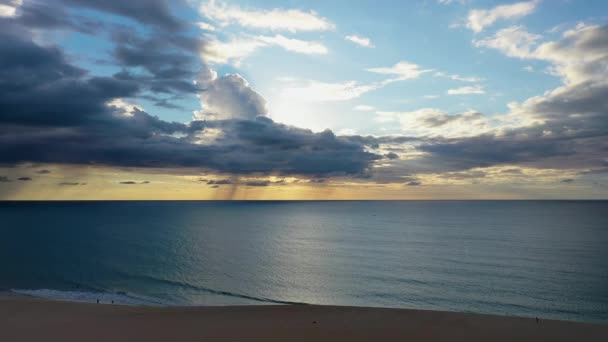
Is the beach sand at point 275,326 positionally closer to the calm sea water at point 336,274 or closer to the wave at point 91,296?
the wave at point 91,296

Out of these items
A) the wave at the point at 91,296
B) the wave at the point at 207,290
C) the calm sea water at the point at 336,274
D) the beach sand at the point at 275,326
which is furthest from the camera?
the wave at the point at 207,290

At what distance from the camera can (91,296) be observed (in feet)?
113

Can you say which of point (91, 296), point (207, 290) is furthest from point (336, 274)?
point (91, 296)

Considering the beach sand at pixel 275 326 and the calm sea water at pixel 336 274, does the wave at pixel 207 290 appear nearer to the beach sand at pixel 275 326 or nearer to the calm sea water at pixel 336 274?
the calm sea water at pixel 336 274

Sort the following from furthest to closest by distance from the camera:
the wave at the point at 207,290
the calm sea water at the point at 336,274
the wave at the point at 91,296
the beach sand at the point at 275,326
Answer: the wave at the point at 207,290 → the calm sea water at the point at 336,274 → the wave at the point at 91,296 → the beach sand at the point at 275,326

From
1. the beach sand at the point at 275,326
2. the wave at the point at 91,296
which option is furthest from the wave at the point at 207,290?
the beach sand at the point at 275,326

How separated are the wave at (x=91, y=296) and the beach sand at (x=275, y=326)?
26.5 feet

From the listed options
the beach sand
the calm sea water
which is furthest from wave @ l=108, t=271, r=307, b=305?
the beach sand

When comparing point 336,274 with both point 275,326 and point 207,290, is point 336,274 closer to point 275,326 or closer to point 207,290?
point 207,290

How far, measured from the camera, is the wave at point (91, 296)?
32.9 m

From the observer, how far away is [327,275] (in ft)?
143

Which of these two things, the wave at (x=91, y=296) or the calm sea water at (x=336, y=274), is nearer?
the wave at (x=91, y=296)

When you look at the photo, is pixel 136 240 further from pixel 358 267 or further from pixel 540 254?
pixel 540 254

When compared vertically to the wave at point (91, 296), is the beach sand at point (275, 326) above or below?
above
